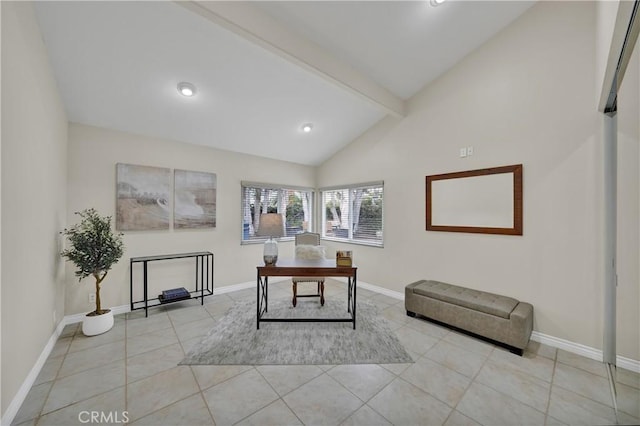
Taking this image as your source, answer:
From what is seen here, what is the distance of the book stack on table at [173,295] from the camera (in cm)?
342

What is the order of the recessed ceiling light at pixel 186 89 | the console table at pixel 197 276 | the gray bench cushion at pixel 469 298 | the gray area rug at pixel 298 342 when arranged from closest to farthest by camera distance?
the gray area rug at pixel 298 342
the gray bench cushion at pixel 469 298
the recessed ceiling light at pixel 186 89
the console table at pixel 197 276

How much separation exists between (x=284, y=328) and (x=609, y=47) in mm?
3652

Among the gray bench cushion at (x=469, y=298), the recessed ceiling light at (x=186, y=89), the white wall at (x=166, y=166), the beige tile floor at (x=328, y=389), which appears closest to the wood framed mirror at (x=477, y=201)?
the gray bench cushion at (x=469, y=298)

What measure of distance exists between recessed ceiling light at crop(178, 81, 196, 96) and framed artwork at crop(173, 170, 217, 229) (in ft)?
4.14

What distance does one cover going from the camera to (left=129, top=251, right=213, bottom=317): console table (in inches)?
130

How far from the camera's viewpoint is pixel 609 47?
1667mm

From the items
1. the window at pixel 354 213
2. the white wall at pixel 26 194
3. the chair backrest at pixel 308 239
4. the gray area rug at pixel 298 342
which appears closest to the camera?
the white wall at pixel 26 194

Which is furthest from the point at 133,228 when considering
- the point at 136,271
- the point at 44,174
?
the point at 44,174

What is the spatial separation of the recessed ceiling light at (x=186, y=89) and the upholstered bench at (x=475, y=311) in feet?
12.0

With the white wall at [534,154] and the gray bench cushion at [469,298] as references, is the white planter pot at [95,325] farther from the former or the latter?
the white wall at [534,154]

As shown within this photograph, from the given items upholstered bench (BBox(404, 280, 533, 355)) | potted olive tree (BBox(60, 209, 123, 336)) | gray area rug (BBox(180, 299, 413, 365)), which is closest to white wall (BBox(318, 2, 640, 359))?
upholstered bench (BBox(404, 280, 533, 355))

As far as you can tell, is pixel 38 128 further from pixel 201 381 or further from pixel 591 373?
pixel 591 373

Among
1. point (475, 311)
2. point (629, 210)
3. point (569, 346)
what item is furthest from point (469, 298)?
point (629, 210)

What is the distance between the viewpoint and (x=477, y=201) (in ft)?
10.4
